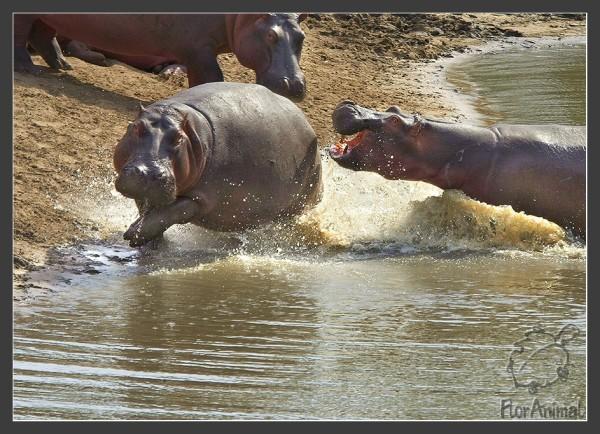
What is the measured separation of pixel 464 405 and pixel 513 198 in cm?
406

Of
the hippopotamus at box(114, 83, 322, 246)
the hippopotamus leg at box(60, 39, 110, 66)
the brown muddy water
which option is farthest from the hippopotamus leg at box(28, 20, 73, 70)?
the hippopotamus at box(114, 83, 322, 246)

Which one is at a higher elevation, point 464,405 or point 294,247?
point 464,405

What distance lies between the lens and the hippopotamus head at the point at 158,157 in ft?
27.5

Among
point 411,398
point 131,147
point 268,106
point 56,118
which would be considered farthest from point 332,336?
point 56,118

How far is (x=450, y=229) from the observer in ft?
32.2

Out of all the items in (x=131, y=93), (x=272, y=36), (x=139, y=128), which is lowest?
(x=131, y=93)

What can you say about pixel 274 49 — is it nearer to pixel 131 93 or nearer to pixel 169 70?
pixel 131 93

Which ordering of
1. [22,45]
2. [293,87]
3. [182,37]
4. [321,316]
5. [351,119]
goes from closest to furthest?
[321,316], [351,119], [293,87], [22,45], [182,37]

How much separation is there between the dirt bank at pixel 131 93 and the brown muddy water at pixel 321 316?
0.24 metres

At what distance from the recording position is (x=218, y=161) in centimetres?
912

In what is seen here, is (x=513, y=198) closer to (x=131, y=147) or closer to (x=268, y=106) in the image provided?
(x=268, y=106)

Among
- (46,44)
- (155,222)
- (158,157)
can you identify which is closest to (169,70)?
(46,44)

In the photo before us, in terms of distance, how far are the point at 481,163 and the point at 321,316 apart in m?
2.80

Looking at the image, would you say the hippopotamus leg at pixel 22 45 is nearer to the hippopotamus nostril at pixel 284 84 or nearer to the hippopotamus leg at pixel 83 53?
the hippopotamus leg at pixel 83 53
